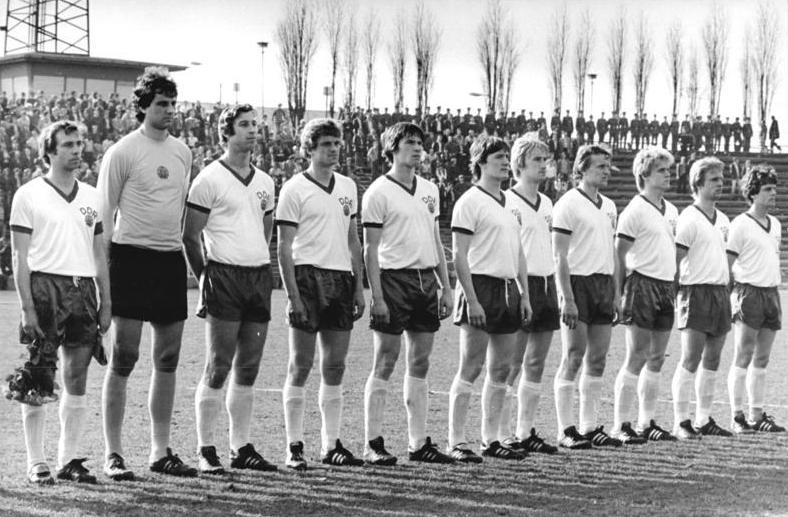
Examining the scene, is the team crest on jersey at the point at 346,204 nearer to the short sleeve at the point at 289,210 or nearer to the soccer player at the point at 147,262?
the short sleeve at the point at 289,210

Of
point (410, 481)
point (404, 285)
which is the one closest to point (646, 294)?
point (404, 285)

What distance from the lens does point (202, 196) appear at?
25.6 ft

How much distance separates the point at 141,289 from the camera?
7473mm

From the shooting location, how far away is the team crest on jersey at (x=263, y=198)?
316 inches

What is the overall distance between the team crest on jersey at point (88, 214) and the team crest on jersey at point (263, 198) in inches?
46.5

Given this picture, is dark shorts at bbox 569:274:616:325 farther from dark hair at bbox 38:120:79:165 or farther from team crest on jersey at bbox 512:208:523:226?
dark hair at bbox 38:120:79:165

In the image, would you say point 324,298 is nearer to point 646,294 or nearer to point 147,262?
point 147,262

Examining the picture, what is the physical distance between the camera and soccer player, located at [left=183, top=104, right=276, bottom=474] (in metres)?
7.73

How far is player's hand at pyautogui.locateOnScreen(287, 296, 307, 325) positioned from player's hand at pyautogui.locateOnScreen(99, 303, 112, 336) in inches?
51.5

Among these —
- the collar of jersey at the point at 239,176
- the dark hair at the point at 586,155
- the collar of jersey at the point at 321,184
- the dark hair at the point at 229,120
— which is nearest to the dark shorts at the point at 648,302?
the dark hair at the point at 586,155

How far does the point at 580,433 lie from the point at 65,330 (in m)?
4.45

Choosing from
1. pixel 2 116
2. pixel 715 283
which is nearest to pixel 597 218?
pixel 715 283

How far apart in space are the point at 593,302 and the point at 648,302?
0.62m

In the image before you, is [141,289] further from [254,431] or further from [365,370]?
[365,370]
